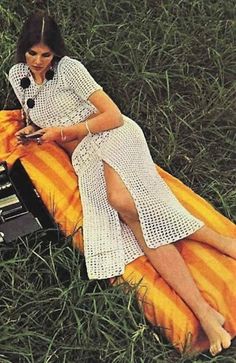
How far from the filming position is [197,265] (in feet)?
9.82

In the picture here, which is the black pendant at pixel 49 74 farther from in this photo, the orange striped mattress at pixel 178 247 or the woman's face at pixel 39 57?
the orange striped mattress at pixel 178 247

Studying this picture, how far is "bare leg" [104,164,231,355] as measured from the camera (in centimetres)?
281

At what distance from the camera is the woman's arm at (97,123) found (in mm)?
3186

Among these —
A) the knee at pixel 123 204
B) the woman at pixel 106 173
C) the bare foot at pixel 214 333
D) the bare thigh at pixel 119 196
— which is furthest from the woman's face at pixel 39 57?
the bare foot at pixel 214 333

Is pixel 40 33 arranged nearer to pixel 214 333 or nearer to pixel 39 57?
pixel 39 57

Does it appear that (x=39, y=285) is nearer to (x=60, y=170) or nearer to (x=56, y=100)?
(x=60, y=170)

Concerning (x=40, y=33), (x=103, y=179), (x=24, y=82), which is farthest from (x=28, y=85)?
(x=103, y=179)

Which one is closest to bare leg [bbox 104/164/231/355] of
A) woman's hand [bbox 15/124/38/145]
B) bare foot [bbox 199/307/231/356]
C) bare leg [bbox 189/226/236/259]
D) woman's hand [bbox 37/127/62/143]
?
bare foot [bbox 199/307/231/356]

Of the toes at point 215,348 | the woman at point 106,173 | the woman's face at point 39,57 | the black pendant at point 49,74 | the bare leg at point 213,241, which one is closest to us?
the toes at point 215,348

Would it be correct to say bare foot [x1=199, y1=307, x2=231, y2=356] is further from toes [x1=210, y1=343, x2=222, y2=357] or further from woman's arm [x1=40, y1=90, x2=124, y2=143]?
woman's arm [x1=40, y1=90, x2=124, y2=143]

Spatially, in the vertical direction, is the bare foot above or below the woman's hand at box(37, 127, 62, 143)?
below

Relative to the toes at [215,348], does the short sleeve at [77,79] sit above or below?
above

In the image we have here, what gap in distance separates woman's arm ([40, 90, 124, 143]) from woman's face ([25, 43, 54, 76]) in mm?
252

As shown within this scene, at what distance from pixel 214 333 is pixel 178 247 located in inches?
16.7
